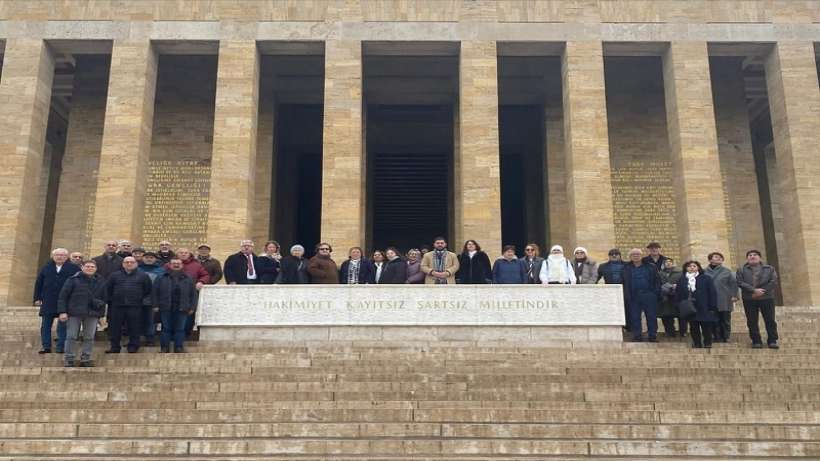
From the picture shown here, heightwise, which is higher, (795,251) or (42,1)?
(42,1)

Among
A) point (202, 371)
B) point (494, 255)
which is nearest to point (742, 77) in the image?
point (494, 255)

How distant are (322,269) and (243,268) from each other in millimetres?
1253

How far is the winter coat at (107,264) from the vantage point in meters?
10.7

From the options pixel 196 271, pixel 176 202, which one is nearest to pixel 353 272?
pixel 196 271

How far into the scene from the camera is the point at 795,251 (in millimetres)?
17594

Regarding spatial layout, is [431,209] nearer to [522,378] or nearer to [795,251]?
[795,251]

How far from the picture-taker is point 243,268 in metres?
11.6

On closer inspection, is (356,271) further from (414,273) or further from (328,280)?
(414,273)

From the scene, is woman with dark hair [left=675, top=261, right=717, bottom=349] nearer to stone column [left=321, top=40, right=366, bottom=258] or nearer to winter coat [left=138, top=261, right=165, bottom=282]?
winter coat [left=138, top=261, right=165, bottom=282]

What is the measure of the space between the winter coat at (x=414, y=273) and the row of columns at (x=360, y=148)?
5.39m

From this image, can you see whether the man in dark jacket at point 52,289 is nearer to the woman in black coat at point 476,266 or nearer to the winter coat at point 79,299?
the winter coat at point 79,299

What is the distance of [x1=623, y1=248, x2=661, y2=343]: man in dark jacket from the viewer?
10867mm

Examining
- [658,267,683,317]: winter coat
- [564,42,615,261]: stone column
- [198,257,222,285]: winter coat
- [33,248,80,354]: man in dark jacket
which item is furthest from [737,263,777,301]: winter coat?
[33,248,80,354]: man in dark jacket

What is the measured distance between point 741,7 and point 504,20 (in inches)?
238
